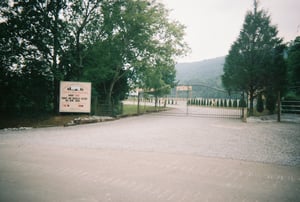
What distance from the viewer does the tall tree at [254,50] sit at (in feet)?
68.4

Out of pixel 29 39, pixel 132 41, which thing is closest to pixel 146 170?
pixel 29 39

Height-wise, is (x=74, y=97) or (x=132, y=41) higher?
(x=132, y=41)

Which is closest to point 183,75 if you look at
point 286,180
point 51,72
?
point 51,72

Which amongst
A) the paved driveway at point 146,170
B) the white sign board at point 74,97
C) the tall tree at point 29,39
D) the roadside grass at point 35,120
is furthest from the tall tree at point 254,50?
the tall tree at point 29,39

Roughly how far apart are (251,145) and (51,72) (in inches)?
507

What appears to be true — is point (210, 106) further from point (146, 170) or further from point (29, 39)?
point (146, 170)

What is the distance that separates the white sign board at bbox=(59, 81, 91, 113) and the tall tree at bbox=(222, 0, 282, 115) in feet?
47.6

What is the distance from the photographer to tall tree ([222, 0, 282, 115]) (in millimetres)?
20844

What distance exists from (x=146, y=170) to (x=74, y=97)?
10.7m

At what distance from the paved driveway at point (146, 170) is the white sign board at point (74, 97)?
234 inches

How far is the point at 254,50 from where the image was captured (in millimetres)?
21125

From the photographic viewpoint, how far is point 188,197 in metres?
3.85

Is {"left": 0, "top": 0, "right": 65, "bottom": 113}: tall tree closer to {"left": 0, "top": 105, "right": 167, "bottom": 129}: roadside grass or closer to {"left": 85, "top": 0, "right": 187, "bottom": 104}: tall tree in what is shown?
{"left": 0, "top": 105, "right": 167, "bottom": 129}: roadside grass

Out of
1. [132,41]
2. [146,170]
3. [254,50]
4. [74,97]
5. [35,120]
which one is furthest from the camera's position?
[254,50]
